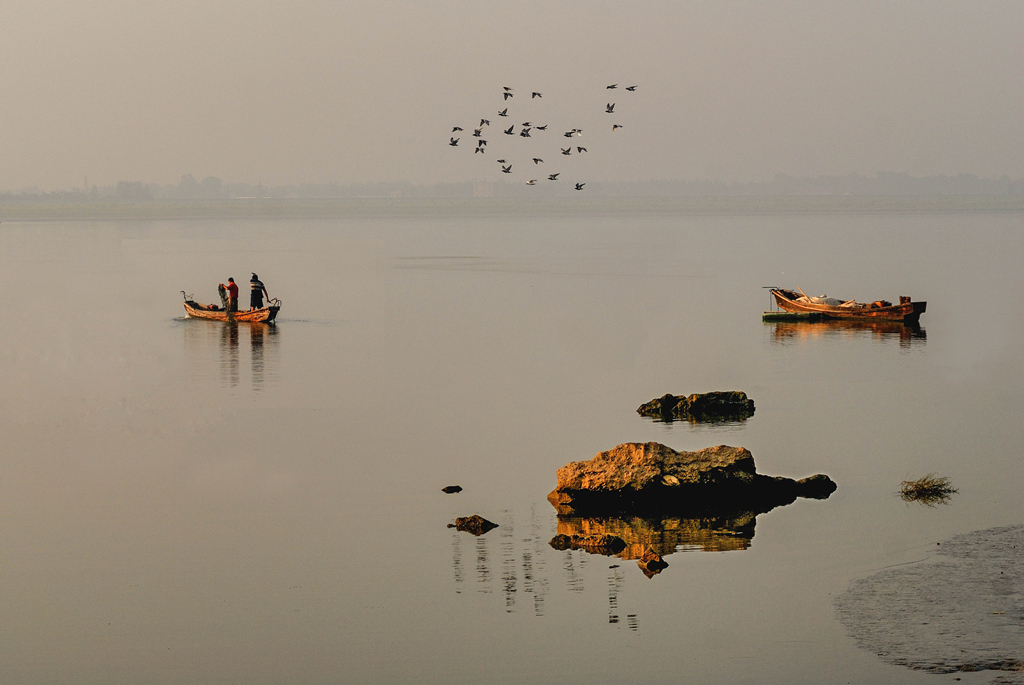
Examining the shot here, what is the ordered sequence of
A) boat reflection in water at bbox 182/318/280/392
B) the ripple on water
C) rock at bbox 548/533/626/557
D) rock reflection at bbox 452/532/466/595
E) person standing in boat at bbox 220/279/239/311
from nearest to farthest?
the ripple on water < rock reflection at bbox 452/532/466/595 < rock at bbox 548/533/626/557 < boat reflection in water at bbox 182/318/280/392 < person standing in boat at bbox 220/279/239/311

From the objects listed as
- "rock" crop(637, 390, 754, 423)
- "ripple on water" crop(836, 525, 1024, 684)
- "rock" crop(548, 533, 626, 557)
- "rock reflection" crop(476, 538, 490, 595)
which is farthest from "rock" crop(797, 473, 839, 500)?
"rock" crop(637, 390, 754, 423)

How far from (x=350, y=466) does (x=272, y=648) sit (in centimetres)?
1169

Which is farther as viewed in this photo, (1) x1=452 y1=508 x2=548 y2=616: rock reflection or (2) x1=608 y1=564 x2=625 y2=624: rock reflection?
(1) x1=452 y1=508 x2=548 y2=616: rock reflection

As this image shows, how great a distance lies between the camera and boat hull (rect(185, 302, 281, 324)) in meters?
58.9

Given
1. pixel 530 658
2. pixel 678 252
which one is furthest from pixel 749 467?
pixel 678 252

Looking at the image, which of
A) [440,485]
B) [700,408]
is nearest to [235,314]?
[700,408]

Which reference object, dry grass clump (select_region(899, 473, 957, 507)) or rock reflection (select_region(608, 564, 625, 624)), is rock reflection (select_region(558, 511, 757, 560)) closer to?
rock reflection (select_region(608, 564, 625, 624))

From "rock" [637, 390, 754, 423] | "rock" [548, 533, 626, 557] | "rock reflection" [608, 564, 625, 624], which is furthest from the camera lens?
"rock" [637, 390, 754, 423]

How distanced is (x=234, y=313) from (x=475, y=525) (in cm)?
3796

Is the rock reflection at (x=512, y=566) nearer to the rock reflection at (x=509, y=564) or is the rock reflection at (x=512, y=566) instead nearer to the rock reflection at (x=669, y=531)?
the rock reflection at (x=509, y=564)

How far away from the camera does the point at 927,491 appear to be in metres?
27.1

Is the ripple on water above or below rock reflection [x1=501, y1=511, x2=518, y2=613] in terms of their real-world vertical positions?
above

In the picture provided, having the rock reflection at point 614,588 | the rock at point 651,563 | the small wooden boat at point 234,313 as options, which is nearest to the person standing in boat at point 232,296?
the small wooden boat at point 234,313

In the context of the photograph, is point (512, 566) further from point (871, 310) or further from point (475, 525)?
point (871, 310)
